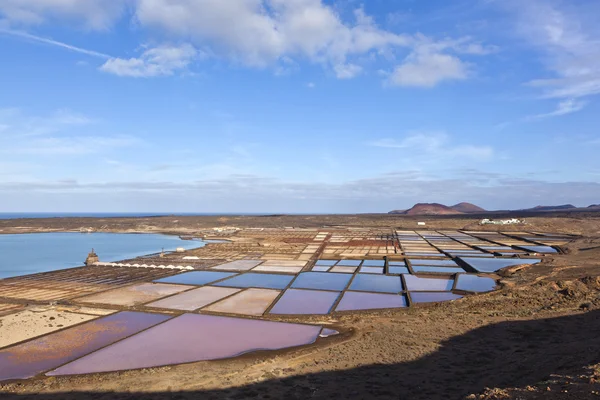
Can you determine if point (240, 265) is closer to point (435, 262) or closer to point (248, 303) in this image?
point (248, 303)

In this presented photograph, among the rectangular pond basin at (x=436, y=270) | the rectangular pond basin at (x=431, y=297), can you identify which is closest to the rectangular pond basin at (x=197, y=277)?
the rectangular pond basin at (x=431, y=297)

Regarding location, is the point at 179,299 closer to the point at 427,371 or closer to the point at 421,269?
the point at 427,371

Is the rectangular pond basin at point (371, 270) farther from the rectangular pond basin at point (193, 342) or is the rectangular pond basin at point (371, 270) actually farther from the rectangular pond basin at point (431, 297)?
the rectangular pond basin at point (193, 342)

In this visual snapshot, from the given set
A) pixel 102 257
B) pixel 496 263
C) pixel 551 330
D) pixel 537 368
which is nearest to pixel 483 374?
pixel 537 368

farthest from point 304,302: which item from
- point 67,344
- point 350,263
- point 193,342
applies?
point 350,263

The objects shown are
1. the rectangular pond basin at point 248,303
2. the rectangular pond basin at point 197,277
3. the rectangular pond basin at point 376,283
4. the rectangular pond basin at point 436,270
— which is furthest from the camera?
the rectangular pond basin at point 436,270

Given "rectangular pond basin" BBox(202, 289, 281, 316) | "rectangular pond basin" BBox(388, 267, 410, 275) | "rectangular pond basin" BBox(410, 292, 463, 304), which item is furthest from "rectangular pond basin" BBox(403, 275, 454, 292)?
"rectangular pond basin" BBox(202, 289, 281, 316)

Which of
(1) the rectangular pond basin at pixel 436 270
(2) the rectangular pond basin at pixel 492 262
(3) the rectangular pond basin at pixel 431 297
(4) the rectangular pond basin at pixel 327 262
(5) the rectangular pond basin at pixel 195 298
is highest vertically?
(2) the rectangular pond basin at pixel 492 262
